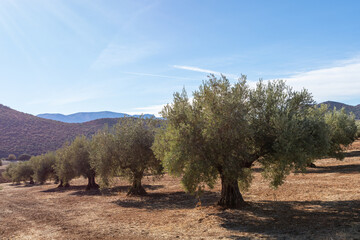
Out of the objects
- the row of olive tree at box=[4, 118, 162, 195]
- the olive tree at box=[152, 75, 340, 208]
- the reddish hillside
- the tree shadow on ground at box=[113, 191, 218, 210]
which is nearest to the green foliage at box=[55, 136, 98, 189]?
the row of olive tree at box=[4, 118, 162, 195]

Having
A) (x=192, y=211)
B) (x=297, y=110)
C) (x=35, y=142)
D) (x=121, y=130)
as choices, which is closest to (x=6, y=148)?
(x=35, y=142)

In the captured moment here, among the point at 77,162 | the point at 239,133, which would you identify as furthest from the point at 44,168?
the point at 239,133

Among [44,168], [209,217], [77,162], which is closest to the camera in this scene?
[209,217]

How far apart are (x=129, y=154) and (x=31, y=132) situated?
362 ft

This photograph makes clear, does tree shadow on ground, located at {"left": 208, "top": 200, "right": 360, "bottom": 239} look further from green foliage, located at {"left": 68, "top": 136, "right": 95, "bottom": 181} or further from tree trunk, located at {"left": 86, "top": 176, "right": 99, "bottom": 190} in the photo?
tree trunk, located at {"left": 86, "top": 176, "right": 99, "bottom": 190}

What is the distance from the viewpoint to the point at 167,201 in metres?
25.4

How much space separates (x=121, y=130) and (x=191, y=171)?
16.5 meters

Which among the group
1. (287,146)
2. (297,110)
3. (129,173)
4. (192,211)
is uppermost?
(297,110)

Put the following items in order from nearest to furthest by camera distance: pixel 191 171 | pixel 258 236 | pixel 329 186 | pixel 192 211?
pixel 258 236, pixel 191 171, pixel 192 211, pixel 329 186

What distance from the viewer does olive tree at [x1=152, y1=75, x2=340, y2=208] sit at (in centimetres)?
1577

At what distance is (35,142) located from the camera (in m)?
108

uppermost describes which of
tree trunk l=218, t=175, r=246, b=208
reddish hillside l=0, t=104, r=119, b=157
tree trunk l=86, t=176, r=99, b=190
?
reddish hillside l=0, t=104, r=119, b=157

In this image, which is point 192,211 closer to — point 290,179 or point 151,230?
point 151,230

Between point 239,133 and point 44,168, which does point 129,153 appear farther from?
point 44,168
